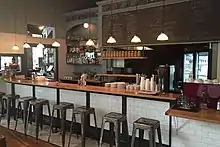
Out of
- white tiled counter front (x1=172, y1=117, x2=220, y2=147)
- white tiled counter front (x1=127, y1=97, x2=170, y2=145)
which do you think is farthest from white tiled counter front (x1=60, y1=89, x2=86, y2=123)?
white tiled counter front (x1=172, y1=117, x2=220, y2=147)

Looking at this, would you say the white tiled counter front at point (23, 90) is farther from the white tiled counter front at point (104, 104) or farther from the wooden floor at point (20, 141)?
the white tiled counter front at point (104, 104)

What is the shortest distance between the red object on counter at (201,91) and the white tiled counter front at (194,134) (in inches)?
12.9

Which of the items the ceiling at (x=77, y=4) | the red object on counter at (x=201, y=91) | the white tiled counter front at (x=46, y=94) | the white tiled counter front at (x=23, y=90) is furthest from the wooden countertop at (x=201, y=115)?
the ceiling at (x=77, y=4)

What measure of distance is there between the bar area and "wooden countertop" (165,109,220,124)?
10 mm

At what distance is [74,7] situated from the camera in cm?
951

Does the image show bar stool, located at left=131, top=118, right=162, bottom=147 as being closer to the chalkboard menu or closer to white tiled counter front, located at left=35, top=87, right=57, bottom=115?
white tiled counter front, located at left=35, top=87, right=57, bottom=115

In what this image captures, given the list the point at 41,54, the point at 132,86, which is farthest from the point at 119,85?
the point at 41,54

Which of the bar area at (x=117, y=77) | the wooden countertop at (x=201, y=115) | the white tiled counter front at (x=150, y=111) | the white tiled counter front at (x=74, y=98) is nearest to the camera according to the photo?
the wooden countertop at (x=201, y=115)

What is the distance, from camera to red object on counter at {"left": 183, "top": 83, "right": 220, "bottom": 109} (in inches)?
117

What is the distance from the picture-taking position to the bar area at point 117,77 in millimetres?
3273

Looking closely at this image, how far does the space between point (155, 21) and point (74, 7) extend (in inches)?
185

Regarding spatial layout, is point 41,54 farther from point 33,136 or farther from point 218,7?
point 218,7

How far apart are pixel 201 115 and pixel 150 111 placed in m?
1.10

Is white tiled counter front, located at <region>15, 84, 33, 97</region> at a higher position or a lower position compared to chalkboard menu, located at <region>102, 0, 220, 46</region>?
lower
